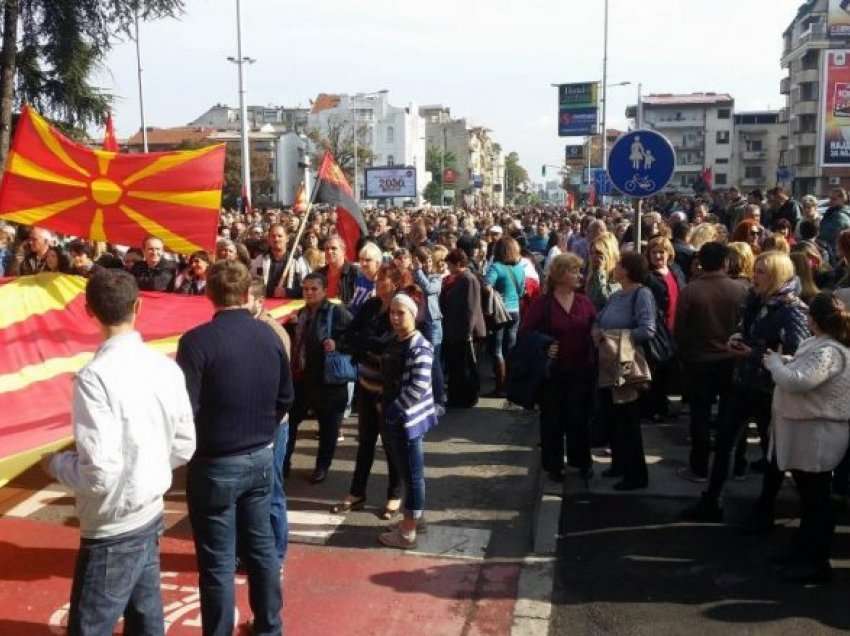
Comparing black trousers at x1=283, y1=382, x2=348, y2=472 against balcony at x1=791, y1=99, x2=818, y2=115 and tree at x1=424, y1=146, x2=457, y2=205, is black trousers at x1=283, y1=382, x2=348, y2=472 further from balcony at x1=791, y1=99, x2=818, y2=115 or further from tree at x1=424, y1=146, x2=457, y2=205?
tree at x1=424, y1=146, x2=457, y2=205

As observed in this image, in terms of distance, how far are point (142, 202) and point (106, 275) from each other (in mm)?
3418

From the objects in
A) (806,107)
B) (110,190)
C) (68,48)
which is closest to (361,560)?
(110,190)

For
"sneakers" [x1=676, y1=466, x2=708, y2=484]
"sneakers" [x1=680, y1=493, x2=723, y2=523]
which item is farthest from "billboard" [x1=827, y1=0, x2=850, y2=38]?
"sneakers" [x1=680, y1=493, x2=723, y2=523]

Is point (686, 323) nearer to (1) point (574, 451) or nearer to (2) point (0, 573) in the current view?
(1) point (574, 451)

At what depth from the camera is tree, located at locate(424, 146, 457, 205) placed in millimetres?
109312

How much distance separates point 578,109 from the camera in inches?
1580

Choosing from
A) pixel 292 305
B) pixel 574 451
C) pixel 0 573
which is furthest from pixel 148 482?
pixel 292 305

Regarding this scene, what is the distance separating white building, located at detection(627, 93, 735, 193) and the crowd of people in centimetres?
9849

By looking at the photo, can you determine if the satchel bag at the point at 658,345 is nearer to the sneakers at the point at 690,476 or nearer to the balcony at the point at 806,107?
the sneakers at the point at 690,476

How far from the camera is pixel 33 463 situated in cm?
446

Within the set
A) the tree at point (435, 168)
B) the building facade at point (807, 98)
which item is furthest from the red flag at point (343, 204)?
the tree at point (435, 168)

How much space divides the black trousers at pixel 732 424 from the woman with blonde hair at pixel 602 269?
2.15 meters

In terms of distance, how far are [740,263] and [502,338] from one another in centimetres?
345

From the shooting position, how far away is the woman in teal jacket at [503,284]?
9.93 metres
